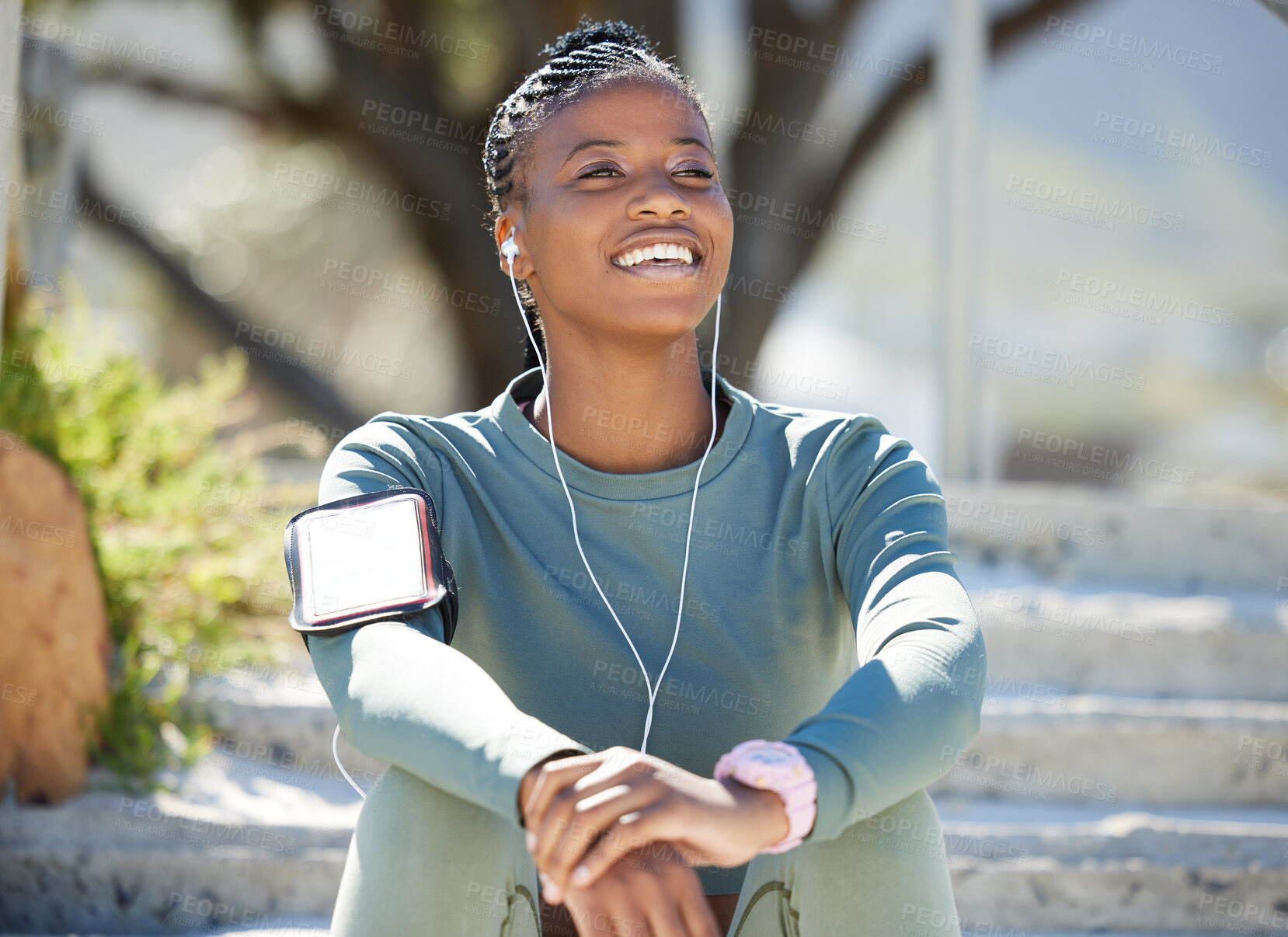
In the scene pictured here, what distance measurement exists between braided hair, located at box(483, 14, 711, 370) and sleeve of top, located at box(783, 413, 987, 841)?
616mm

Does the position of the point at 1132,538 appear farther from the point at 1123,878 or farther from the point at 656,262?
the point at 656,262

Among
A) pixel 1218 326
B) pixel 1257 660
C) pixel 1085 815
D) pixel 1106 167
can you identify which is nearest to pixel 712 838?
pixel 1085 815

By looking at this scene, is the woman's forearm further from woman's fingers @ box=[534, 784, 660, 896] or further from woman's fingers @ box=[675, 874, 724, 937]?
woman's fingers @ box=[675, 874, 724, 937]

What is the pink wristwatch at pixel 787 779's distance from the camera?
1201 millimetres

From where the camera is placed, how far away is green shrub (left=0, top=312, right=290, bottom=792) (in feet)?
8.23

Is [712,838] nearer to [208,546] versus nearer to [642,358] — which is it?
[642,358]

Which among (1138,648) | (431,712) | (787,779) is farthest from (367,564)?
(1138,648)

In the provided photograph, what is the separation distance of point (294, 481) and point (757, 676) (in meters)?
2.29

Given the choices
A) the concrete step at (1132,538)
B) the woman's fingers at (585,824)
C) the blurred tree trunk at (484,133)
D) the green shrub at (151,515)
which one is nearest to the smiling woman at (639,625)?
the woman's fingers at (585,824)

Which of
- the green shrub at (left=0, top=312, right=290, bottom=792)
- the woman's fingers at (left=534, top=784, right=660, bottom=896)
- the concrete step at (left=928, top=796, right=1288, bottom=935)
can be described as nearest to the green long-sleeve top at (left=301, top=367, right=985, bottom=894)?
the woman's fingers at (left=534, top=784, right=660, bottom=896)

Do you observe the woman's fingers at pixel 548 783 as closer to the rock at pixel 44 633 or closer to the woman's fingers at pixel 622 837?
the woman's fingers at pixel 622 837

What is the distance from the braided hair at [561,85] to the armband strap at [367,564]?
0.58m

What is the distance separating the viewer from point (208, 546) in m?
3.03

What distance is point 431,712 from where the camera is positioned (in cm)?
126
